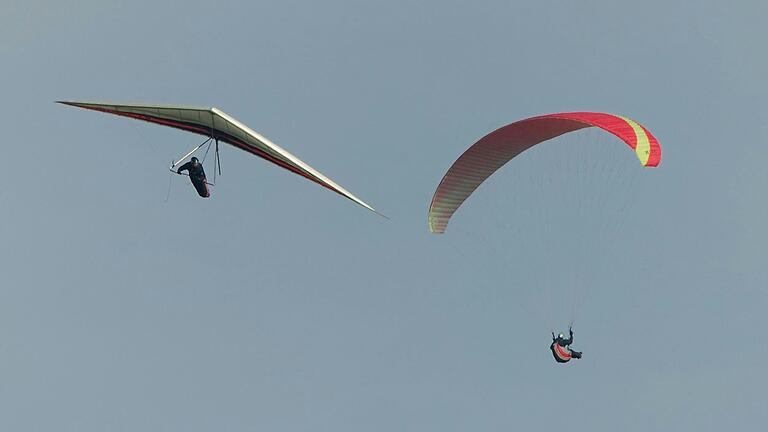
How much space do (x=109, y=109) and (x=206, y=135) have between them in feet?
13.6

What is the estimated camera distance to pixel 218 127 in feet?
173

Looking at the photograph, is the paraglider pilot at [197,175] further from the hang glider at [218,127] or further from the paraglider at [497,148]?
the paraglider at [497,148]

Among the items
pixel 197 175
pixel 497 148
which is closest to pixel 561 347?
pixel 497 148

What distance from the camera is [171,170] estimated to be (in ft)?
170

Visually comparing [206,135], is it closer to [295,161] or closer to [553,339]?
[295,161]

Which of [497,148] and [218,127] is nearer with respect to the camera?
[218,127]

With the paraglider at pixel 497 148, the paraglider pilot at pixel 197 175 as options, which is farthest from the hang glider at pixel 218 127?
the paraglider at pixel 497 148

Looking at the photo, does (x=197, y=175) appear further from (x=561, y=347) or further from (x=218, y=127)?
(x=561, y=347)

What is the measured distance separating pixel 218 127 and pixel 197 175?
210 cm

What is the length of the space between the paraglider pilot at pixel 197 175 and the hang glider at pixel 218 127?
5.63ft

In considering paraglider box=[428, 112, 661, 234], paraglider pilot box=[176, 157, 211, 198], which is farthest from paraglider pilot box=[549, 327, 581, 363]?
paraglider pilot box=[176, 157, 211, 198]

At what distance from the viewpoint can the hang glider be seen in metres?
51.2

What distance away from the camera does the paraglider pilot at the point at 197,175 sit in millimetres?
52219

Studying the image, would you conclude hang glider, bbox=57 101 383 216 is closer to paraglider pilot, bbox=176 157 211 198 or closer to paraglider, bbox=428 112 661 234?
A: paraglider pilot, bbox=176 157 211 198
